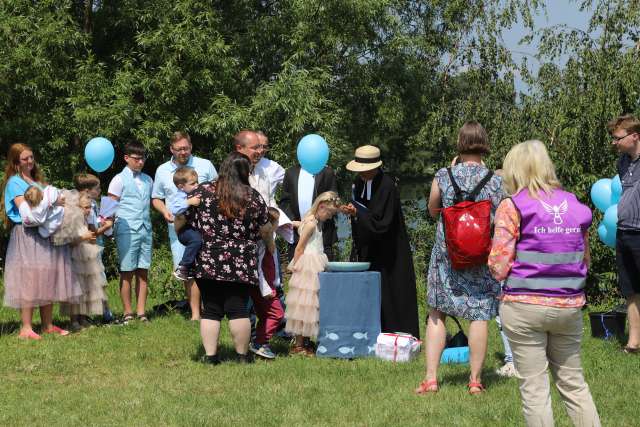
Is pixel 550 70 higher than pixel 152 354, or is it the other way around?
pixel 550 70

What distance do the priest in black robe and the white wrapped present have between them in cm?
24

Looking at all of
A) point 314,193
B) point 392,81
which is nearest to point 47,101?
point 392,81

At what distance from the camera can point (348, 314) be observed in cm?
745

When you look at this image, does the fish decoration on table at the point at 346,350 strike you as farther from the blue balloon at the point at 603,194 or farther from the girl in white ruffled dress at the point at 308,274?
the blue balloon at the point at 603,194

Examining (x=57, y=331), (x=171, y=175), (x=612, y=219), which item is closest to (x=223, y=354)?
(x=57, y=331)

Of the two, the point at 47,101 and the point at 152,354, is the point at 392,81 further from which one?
the point at 152,354

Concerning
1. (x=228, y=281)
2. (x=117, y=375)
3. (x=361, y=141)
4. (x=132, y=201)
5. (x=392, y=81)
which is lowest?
(x=117, y=375)

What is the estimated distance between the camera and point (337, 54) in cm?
1872

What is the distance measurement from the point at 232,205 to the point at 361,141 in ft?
43.1

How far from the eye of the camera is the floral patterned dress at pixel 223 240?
6.95m

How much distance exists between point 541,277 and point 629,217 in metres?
3.37

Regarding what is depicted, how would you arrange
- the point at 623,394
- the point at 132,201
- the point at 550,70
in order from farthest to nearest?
the point at 550,70 < the point at 132,201 < the point at 623,394

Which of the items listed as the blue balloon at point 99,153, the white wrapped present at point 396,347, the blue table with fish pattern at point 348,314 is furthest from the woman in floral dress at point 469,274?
the blue balloon at point 99,153

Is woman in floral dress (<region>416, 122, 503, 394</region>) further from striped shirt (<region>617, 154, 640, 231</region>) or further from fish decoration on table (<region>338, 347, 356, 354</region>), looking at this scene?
striped shirt (<region>617, 154, 640, 231</region>)
